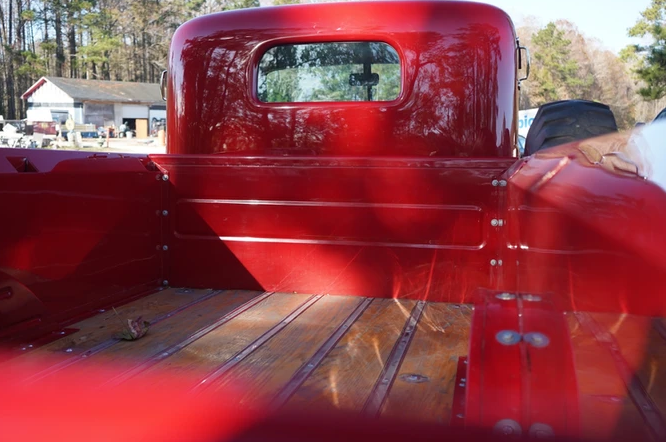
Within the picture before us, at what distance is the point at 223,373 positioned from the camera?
6.07 feet

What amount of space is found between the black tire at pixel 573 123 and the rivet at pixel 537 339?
3141 millimetres

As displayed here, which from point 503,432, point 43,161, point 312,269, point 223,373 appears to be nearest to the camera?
point 503,432

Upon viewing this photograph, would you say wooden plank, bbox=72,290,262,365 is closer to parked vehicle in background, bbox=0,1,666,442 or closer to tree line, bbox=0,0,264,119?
parked vehicle in background, bbox=0,1,666,442

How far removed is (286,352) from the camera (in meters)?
2.07

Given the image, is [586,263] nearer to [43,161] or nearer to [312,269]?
[312,269]

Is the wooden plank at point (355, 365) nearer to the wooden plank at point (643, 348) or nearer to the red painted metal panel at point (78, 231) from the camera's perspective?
the wooden plank at point (643, 348)

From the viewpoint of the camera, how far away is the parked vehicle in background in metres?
1.04

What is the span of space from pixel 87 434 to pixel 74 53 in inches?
3120

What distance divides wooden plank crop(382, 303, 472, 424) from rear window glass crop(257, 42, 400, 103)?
4.10ft

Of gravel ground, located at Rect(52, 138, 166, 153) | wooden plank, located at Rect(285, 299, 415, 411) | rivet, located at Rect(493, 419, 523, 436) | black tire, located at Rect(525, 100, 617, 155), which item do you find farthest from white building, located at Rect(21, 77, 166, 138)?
rivet, located at Rect(493, 419, 523, 436)

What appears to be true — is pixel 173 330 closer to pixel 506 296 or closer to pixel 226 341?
pixel 226 341

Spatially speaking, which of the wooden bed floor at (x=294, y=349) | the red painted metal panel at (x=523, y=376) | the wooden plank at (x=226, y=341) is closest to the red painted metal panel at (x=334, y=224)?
the wooden bed floor at (x=294, y=349)

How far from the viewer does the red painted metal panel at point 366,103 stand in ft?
10.2

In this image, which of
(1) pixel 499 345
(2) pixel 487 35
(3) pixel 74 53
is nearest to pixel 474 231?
(2) pixel 487 35
